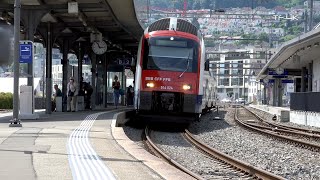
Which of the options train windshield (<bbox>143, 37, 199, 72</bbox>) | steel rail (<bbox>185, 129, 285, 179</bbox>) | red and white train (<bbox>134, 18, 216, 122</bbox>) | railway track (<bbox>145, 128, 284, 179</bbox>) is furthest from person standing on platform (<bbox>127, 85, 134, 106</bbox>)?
railway track (<bbox>145, 128, 284, 179</bbox>)

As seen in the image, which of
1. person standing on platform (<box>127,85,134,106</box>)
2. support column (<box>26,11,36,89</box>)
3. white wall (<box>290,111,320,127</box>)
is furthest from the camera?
person standing on platform (<box>127,85,134,106</box>)

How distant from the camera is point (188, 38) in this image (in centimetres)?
2141

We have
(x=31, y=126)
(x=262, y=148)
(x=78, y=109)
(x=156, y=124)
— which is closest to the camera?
(x=262, y=148)

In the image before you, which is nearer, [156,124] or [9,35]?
[9,35]

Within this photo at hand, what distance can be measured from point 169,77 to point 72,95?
9.73m

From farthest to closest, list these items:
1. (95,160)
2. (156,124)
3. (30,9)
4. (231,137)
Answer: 1. (156,124)
2. (30,9)
3. (231,137)
4. (95,160)

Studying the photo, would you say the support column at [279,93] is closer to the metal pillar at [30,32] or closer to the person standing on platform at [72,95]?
the person standing on platform at [72,95]

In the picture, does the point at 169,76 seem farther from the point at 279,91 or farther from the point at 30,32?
the point at 279,91

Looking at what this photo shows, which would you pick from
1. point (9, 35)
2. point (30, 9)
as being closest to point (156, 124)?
point (30, 9)

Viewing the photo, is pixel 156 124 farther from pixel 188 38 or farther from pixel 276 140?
pixel 276 140

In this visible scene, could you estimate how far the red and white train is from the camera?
2081 cm

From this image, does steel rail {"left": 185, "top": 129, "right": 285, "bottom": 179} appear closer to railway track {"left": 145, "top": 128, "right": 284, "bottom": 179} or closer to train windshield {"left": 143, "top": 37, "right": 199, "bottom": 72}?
railway track {"left": 145, "top": 128, "right": 284, "bottom": 179}

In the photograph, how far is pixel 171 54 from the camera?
2122 cm

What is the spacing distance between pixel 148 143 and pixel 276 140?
5.01 metres
